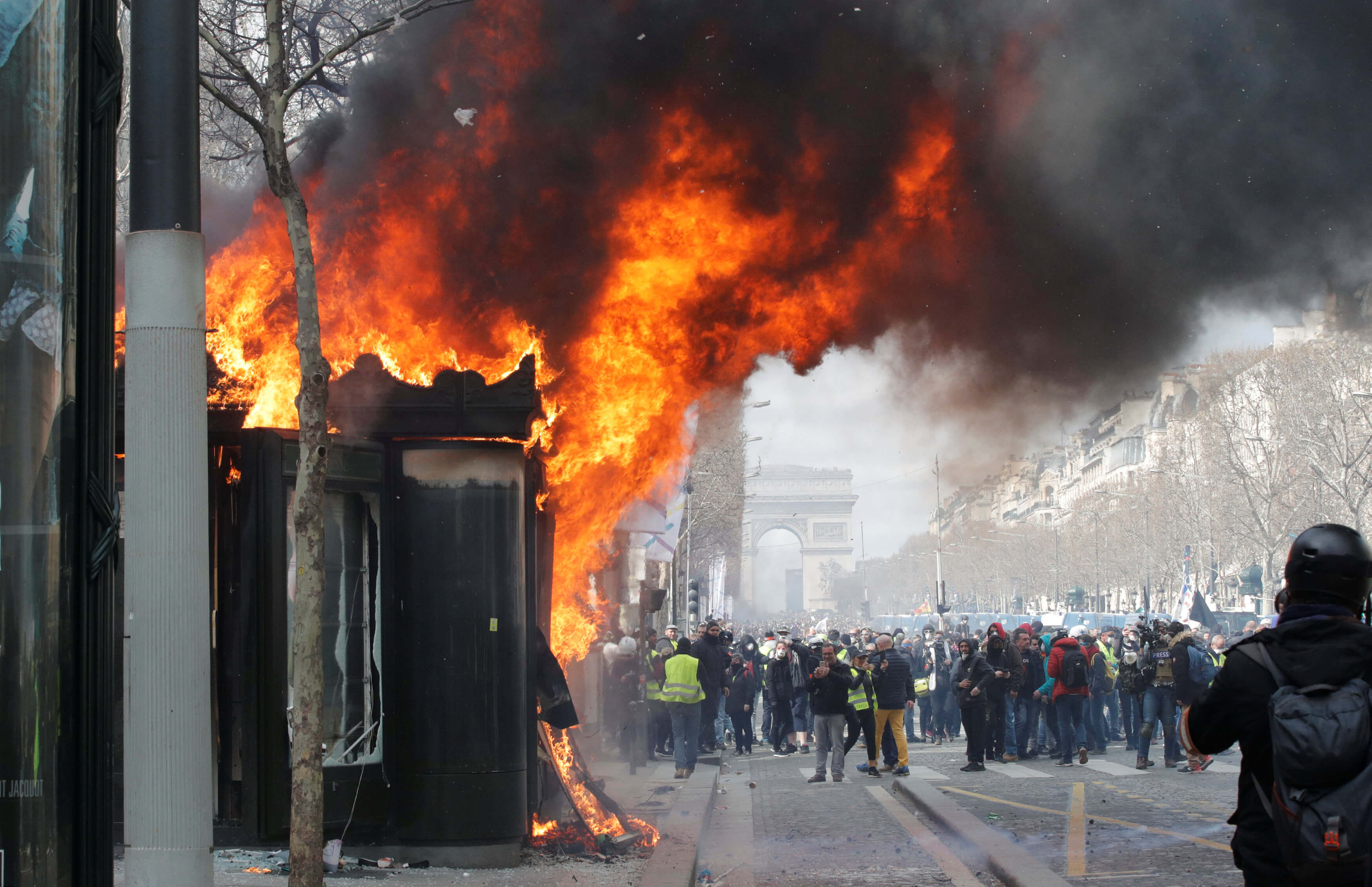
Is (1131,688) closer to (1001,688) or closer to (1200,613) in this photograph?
(1001,688)

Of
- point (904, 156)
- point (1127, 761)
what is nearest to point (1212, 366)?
point (1127, 761)

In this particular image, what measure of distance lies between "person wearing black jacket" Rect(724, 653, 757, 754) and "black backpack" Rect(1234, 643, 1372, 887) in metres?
17.7

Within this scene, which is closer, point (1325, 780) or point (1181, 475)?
point (1325, 780)

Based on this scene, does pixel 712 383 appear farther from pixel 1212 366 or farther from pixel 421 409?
pixel 1212 366

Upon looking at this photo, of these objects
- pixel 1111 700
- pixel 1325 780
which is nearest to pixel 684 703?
pixel 1111 700

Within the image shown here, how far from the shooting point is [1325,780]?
317 centimetres

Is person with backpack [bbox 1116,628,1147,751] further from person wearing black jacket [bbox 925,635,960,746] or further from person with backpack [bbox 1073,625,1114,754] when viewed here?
person wearing black jacket [bbox 925,635,960,746]

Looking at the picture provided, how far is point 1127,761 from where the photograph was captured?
1758 centimetres

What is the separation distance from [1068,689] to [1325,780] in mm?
14695

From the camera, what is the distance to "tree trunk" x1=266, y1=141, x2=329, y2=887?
22.0 feet

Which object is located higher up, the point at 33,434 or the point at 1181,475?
the point at 1181,475

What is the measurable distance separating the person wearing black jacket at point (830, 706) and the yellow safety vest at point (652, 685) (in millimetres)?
2992

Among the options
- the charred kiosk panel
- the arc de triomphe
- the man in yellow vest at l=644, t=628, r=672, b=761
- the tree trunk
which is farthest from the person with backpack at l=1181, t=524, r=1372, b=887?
the arc de triomphe

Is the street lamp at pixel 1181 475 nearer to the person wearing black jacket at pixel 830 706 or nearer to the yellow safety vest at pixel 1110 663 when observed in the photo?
the yellow safety vest at pixel 1110 663
